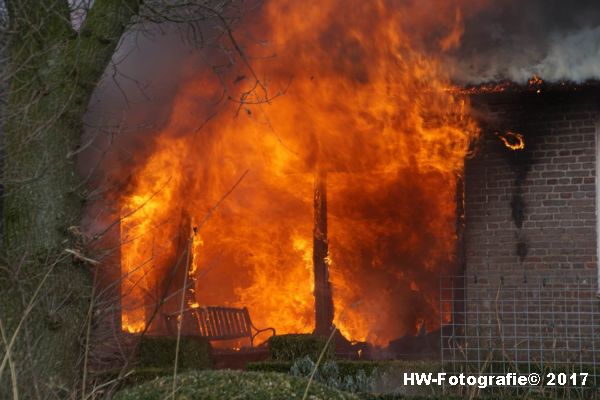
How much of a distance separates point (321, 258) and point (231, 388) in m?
9.16

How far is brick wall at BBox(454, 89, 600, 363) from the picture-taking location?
1123cm

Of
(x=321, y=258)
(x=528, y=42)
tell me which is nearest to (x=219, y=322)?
(x=321, y=258)

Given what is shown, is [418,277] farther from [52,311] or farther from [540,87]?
[52,311]

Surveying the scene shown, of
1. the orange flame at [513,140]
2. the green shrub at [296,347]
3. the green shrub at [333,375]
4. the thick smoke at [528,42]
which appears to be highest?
the thick smoke at [528,42]

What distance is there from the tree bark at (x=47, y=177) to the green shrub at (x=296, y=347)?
4023 mm

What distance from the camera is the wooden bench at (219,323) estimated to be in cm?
1413

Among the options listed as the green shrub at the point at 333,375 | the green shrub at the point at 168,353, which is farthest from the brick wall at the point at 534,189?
the green shrub at the point at 168,353

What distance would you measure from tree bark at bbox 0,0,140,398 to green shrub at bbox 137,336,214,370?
424cm

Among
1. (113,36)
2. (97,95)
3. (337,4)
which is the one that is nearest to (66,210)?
Answer: (113,36)

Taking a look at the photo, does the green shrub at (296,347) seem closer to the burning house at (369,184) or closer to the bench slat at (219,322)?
the burning house at (369,184)

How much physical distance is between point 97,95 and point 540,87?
598 centimetres

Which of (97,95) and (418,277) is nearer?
(97,95)

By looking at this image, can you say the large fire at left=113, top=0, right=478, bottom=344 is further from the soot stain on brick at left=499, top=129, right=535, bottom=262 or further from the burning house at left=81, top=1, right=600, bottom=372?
the soot stain on brick at left=499, top=129, right=535, bottom=262

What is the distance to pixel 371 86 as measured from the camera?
12539 millimetres
